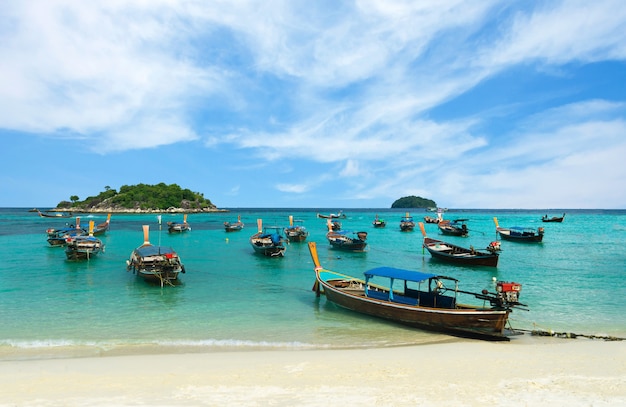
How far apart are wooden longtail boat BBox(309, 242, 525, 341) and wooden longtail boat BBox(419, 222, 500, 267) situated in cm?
1844

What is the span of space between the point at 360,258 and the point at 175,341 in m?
29.3

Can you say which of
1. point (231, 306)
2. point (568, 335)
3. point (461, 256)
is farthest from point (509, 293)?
point (461, 256)

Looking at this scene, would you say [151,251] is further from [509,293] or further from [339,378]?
[509,293]

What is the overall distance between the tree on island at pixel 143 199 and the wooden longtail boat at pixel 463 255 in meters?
158

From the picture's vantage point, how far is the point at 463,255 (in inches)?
1468

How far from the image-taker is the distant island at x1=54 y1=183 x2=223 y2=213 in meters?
176

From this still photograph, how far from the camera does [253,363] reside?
12875 millimetres

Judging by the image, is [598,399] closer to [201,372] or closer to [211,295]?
[201,372]

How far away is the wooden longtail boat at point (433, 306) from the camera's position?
617 inches

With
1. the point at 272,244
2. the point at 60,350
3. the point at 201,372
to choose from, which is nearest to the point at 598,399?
the point at 201,372

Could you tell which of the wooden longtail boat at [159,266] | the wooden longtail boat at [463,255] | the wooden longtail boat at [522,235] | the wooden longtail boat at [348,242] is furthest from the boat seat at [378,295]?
the wooden longtail boat at [522,235]

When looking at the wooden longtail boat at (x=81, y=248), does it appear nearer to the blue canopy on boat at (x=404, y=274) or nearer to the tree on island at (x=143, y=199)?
the blue canopy on boat at (x=404, y=274)

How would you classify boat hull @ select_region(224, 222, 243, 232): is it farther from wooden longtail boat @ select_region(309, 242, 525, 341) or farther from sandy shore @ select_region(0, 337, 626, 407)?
sandy shore @ select_region(0, 337, 626, 407)

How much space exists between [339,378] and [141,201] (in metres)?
184
